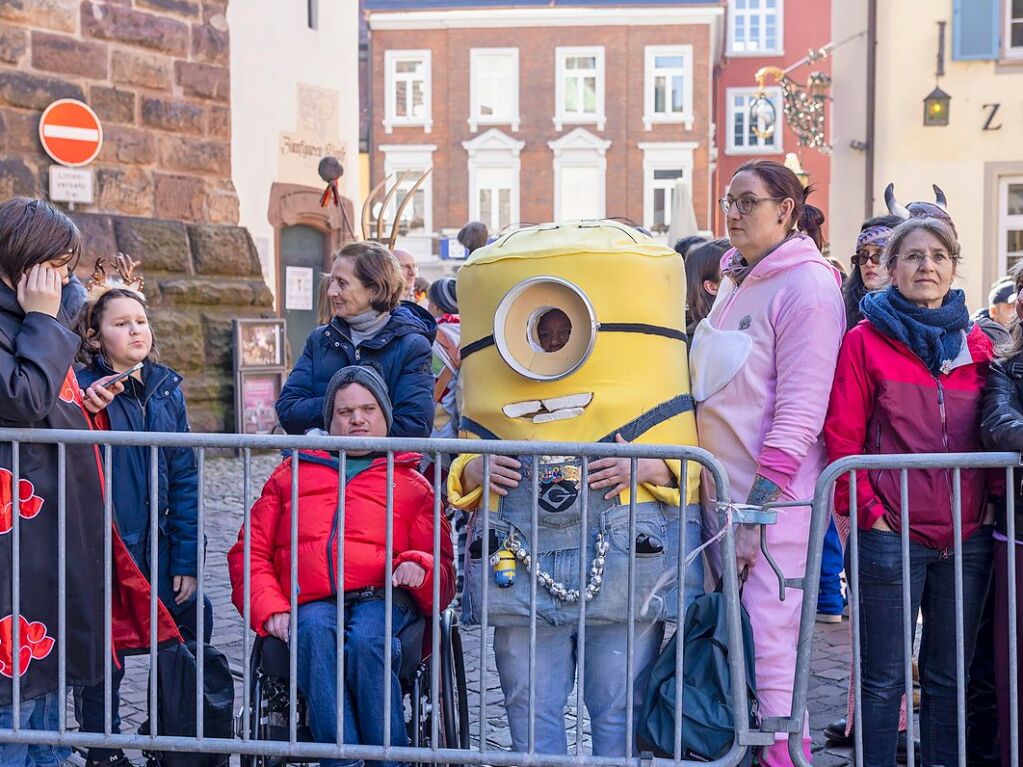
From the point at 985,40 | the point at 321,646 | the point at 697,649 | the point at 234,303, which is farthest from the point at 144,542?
the point at 985,40

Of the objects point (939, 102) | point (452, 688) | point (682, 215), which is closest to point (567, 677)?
point (452, 688)

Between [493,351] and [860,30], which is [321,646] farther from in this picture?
[860,30]

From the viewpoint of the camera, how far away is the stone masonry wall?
934 centimetres

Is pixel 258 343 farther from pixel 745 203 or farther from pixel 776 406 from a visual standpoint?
pixel 776 406

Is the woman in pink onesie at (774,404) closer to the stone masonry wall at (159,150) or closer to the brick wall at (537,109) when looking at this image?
the stone masonry wall at (159,150)

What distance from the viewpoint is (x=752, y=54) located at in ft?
122

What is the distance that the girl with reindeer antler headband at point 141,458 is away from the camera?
3850mm

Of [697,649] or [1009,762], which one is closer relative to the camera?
[697,649]

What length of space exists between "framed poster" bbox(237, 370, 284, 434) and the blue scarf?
26.3 ft

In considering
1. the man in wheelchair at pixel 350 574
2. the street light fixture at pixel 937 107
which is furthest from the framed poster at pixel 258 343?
the street light fixture at pixel 937 107

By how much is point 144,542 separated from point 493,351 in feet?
5.00

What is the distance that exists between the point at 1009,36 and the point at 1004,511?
14.8 meters

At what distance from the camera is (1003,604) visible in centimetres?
344

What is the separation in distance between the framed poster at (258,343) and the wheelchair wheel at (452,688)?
772 centimetres
